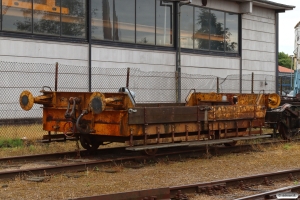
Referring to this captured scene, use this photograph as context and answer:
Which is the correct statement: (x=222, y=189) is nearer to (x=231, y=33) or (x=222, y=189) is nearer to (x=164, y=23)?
(x=164, y=23)

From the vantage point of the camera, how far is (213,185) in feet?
25.7

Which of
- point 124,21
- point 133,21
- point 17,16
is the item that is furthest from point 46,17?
point 133,21

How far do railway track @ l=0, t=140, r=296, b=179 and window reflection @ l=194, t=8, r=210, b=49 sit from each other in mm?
12709

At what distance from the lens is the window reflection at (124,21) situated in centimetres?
2138

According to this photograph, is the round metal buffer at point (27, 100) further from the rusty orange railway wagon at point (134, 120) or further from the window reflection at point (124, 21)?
the window reflection at point (124, 21)

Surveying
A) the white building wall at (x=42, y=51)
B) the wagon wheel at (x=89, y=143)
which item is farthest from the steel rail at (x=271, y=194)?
the white building wall at (x=42, y=51)

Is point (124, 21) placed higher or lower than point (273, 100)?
higher

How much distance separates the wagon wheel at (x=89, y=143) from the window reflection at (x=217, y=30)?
15384 millimetres

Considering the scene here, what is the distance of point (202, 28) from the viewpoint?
2530 cm

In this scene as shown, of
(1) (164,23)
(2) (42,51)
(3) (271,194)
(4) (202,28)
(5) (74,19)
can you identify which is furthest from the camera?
(4) (202,28)

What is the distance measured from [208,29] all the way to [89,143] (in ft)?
50.6

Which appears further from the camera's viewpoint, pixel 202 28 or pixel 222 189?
pixel 202 28

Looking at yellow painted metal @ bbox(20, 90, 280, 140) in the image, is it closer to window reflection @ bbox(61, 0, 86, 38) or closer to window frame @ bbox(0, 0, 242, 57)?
window frame @ bbox(0, 0, 242, 57)

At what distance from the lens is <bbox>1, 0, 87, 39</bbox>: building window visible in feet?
59.0
